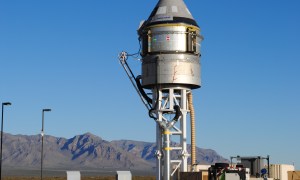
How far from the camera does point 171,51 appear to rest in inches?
2685

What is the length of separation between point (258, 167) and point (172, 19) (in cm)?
2176

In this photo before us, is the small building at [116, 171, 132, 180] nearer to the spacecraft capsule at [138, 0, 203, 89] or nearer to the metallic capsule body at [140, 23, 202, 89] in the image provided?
the spacecraft capsule at [138, 0, 203, 89]

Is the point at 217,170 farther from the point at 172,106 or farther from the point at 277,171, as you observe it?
the point at 277,171

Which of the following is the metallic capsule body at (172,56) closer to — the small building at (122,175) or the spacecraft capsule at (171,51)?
the spacecraft capsule at (171,51)

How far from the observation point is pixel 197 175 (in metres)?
64.7

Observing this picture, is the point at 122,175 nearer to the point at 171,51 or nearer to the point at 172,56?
the point at 172,56

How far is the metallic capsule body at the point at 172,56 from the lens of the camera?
6794 cm

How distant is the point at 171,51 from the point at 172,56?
2.06 ft

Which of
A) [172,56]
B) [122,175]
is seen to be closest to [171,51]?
[172,56]

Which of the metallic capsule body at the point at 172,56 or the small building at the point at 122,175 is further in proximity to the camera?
the small building at the point at 122,175

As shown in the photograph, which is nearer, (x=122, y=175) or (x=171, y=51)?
(x=171, y=51)

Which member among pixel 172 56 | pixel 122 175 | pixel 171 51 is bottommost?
pixel 122 175

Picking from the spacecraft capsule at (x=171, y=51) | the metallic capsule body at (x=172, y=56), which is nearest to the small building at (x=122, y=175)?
the spacecraft capsule at (x=171, y=51)

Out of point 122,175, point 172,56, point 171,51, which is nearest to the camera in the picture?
point 172,56
